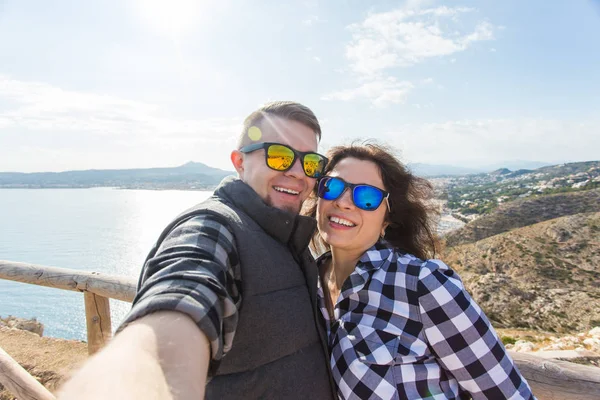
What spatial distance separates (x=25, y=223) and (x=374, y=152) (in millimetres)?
106394

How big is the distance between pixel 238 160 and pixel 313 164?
0.47m

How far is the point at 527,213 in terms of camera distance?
57.1 m

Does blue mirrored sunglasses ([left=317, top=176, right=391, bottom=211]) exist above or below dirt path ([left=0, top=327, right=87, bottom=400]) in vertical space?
above

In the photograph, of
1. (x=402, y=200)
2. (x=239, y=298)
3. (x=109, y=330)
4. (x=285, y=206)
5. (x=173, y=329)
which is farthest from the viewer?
(x=109, y=330)

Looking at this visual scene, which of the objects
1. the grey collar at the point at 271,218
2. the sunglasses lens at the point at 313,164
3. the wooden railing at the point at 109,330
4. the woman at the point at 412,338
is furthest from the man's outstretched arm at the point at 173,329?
the wooden railing at the point at 109,330

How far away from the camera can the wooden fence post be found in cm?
331

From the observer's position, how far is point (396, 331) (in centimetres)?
156

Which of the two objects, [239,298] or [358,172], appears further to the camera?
[358,172]

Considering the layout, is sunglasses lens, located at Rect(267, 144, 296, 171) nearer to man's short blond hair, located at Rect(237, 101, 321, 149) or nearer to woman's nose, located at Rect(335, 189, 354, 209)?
man's short blond hair, located at Rect(237, 101, 321, 149)

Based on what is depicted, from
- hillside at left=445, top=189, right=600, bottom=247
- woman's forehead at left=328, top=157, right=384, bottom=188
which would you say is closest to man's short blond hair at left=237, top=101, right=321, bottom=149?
woman's forehead at left=328, top=157, right=384, bottom=188

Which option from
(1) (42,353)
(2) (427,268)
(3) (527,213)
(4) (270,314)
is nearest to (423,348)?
(2) (427,268)

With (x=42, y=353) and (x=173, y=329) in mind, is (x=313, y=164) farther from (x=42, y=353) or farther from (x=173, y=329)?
(x=42, y=353)

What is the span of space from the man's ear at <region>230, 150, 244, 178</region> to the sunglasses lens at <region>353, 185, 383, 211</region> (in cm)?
72

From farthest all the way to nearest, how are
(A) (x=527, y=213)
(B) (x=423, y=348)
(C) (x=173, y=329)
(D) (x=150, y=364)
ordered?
(A) (x=527, y=213)
(B) (x=423, y=348)
(C) (x=173, y=329)
(D) (x=150, y=364)
